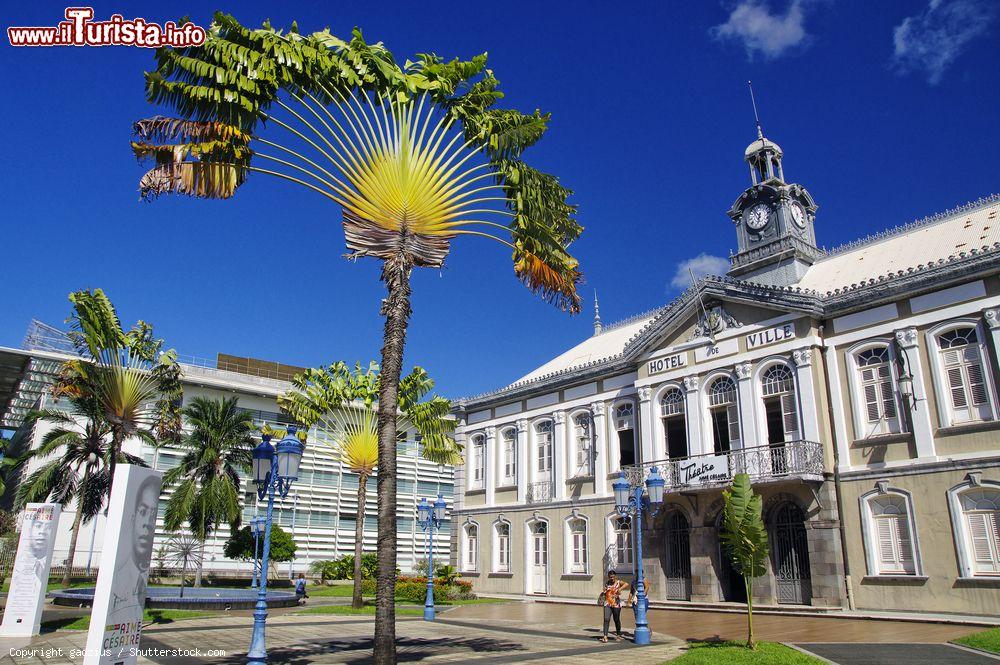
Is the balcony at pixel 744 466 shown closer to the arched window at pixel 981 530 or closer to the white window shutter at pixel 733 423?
the white window shutter at pixel 733 423

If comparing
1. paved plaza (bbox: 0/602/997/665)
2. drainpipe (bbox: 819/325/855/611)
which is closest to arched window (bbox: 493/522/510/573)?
paved plaza (bbox: 0/602/997/665)

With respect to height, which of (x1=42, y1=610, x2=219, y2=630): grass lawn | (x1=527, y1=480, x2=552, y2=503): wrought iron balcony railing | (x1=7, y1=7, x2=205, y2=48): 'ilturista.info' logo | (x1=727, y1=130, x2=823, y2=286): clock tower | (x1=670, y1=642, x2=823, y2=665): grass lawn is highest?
(x1=727, y1=130, x2=823, y2=286): clock tower

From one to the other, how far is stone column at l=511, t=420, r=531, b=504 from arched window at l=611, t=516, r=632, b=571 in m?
5.02

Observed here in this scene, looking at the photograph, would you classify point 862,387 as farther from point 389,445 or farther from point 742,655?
point 389,445

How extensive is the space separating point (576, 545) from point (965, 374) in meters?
14.7

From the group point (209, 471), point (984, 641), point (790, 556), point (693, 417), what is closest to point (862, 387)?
point (790, 556)

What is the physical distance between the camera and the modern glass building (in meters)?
42.0

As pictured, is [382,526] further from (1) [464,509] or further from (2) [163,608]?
(1) [464,509]

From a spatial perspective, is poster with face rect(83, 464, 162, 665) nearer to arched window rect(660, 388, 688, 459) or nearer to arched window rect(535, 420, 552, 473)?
arched window rect(660, 388, 688, 459)

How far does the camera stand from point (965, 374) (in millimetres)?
18312

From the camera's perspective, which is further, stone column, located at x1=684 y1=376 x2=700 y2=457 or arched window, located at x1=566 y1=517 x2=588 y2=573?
arched window, located at x1=566 y1=517 x2=588 y2=573

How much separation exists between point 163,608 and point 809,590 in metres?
19.2

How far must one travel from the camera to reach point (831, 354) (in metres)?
21.0

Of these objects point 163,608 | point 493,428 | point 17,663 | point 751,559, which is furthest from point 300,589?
point 751,559
